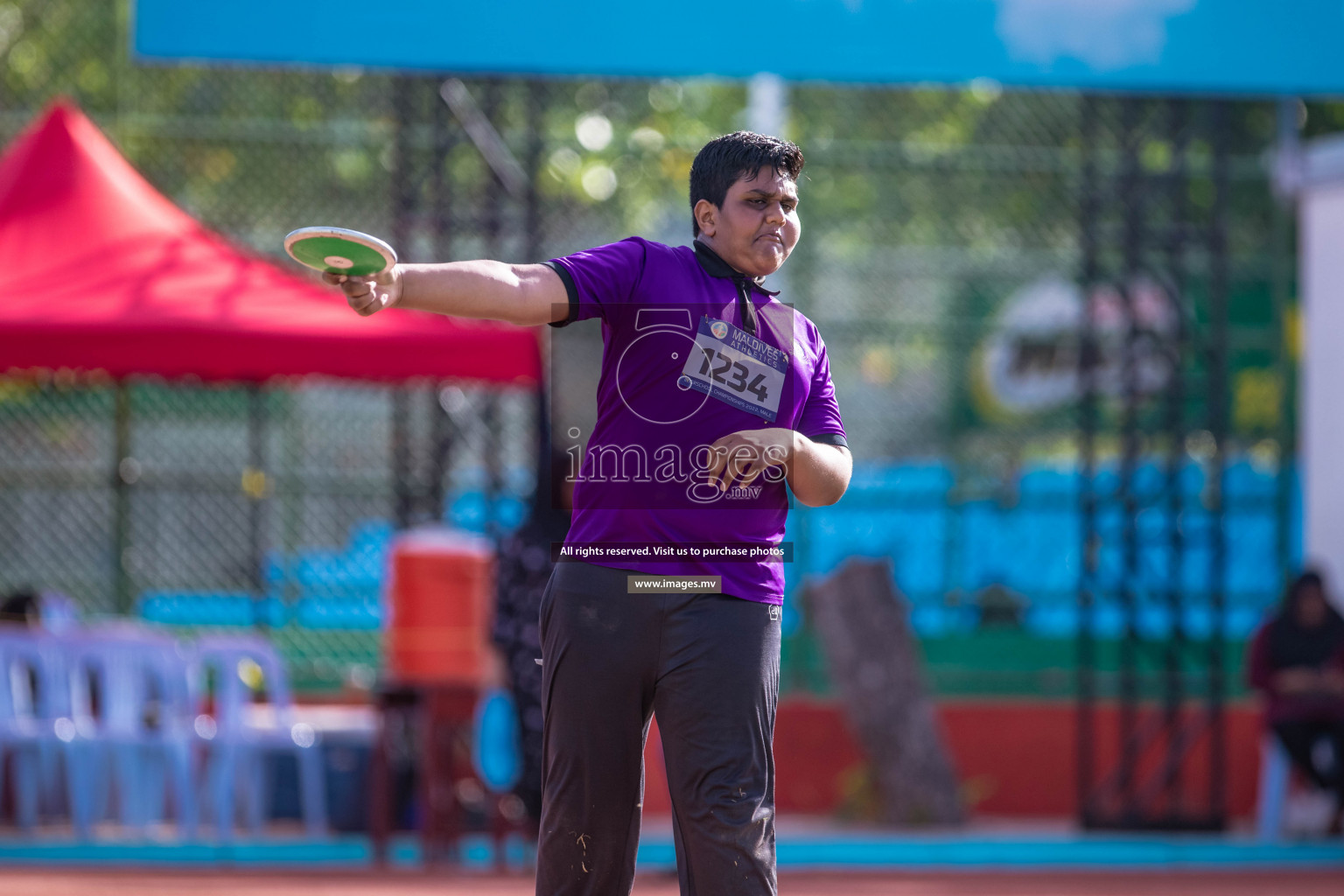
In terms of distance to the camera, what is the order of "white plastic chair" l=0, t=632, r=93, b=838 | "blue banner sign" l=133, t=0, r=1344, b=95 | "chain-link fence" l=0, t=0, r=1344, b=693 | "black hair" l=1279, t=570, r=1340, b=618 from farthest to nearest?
"chain-link fence" l=0, t=0, r=1344, b=693
"black hair" l=1279, t=570, r=1340, b=618
"white plastic chair" l=0, t=632, r=93, b=838
"blue banner sign" l=133, t=0, r=1344, b=95

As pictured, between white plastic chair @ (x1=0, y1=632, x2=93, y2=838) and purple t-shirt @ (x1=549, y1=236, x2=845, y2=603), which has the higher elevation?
purple t-shirt @ (x1=549, y1=236, x2=845, y2=603)

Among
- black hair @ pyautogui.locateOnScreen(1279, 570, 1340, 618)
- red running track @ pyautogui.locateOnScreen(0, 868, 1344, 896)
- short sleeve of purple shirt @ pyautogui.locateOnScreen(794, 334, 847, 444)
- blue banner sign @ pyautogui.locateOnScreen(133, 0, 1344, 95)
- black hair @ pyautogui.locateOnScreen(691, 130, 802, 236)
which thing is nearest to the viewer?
black hair @ pyautogui.locateOnScreen(691, 130, 802, 236)

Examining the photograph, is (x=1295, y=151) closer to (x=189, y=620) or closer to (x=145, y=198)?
(x=145, y=198)

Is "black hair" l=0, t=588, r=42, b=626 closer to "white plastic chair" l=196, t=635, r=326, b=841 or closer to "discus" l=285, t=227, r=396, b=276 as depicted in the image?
"white plastic chair" l=196, t=635, r=326, b=841

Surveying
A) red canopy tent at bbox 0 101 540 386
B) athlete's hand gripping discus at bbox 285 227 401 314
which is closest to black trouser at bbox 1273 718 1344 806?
red canopy tent at bbox 0 101 540 386

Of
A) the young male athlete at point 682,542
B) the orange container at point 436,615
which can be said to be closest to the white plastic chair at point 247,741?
the orange container at point 436,615

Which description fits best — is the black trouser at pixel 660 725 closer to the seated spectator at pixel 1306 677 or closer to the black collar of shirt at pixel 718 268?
the black collar of shirt at pixel 718 268

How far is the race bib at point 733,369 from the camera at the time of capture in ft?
9.84

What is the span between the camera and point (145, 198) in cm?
811

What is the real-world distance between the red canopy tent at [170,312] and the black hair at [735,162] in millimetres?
4235

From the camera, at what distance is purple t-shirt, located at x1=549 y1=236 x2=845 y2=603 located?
298 cm

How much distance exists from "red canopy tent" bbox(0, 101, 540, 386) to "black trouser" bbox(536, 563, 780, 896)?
4.41 m

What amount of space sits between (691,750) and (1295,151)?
867 cm

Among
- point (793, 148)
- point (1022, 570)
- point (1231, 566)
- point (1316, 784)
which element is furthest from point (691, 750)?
point (1231, 566)
